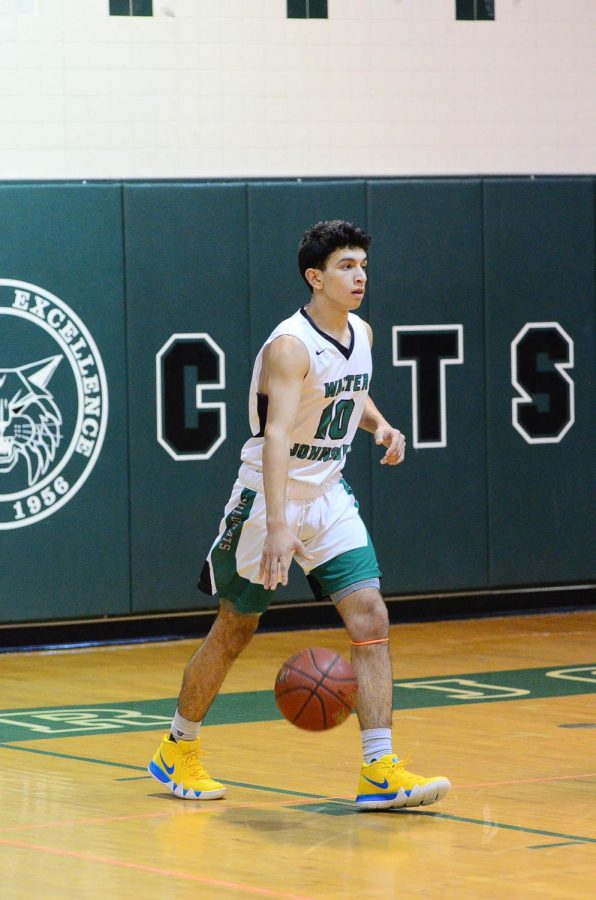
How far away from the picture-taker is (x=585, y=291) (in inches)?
505

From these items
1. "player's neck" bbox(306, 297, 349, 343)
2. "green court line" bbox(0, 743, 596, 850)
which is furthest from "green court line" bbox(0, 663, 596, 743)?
"player's neck" bbox(306, 297, 349, 343)

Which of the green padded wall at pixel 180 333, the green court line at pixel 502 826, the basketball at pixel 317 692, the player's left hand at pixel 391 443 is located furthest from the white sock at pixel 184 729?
the green padded wall at pixel 180 333

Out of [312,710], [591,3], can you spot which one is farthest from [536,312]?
[312,710]

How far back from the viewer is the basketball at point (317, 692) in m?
6.27

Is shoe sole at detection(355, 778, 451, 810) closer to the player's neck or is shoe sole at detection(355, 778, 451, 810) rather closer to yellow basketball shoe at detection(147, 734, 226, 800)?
yellow basketball shoe at detection(147, 734, 226, 800)

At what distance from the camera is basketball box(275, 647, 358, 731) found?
6.27 meters

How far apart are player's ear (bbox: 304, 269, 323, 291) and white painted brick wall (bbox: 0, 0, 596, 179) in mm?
4933

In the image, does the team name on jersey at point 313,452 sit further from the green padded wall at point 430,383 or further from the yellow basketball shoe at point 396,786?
the green padded wall at point 430,383

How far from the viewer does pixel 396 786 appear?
20.8 feet

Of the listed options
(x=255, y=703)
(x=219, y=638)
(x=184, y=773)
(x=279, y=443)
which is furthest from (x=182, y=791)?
(x=255, y=703)

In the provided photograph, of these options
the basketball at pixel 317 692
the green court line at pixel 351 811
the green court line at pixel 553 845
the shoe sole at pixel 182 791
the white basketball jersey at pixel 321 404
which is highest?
the white basketball jersey at pixel 321 404

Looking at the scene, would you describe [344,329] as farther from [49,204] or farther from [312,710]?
[49,204]

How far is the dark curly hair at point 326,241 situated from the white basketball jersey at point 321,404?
18 cm

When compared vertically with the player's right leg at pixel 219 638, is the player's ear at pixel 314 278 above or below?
above
